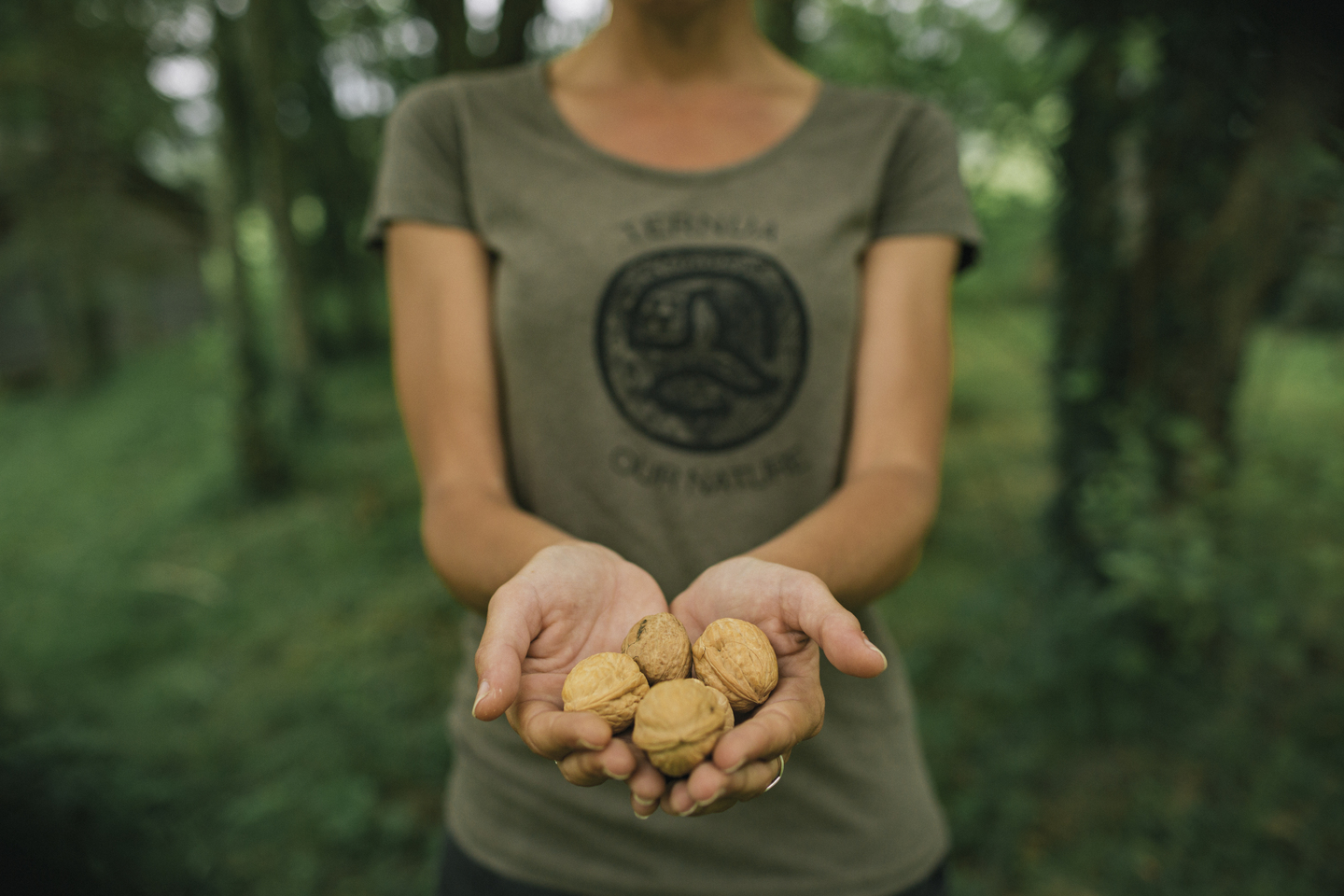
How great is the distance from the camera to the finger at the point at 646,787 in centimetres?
86

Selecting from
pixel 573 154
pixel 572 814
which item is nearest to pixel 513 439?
pixel 573 154

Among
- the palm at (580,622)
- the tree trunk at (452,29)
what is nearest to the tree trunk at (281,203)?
the tree trunk at (452,29)

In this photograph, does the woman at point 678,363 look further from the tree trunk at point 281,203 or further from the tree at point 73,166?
the tree at point 73,166

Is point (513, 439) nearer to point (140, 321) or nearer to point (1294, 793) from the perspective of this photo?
point (1294, 793)

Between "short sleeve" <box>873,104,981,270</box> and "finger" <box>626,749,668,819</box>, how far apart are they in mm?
996

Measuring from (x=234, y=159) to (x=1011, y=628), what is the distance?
699cm

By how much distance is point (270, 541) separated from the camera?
21.2ft

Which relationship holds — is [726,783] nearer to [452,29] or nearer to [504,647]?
[504,647]

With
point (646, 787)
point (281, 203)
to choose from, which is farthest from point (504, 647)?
point (281, 203)

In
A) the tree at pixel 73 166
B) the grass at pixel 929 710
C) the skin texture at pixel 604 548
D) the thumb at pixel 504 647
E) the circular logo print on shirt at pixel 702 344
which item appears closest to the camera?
the thumb at pixel 504 647

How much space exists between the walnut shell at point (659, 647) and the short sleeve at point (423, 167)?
75 cm

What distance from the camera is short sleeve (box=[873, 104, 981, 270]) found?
137 centimetres

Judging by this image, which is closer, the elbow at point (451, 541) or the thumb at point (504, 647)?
the thumb at point (504, 647)

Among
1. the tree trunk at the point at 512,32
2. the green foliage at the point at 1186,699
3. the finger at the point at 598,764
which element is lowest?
the green foliage at the point at 1186,699
